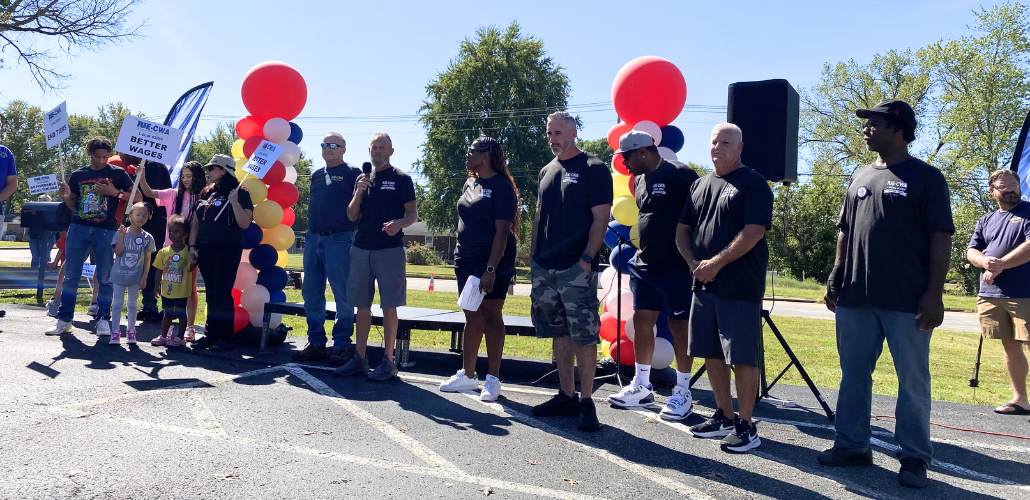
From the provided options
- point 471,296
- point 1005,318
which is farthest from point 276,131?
point 1005,318

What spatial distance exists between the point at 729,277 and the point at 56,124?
7777mm

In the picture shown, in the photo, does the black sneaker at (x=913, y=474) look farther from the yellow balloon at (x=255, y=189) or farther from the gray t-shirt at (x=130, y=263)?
the gray t-shirt at (x=130, y=263)

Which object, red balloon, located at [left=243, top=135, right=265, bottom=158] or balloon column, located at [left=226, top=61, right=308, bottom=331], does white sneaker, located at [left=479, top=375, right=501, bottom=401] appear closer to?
balloon column, located at [left=226, top=61, right=308, bottom=331]

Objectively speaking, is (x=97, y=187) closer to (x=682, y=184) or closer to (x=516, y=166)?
(x=682, y=184)

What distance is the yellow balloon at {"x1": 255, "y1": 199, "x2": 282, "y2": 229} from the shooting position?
25.5 ft

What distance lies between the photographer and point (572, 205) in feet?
15.8

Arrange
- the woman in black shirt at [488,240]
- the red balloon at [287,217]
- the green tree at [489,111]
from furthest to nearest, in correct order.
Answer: the green tree at [489,111] < the red balloon at [287,217] < the woman in black shirt at [488,240]

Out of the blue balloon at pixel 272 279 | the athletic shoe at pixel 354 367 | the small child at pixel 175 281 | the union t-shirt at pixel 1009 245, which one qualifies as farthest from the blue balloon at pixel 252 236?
the union t-shirt at pixel 1009 245

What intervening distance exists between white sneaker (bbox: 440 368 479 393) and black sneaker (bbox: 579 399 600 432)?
4.34 ft

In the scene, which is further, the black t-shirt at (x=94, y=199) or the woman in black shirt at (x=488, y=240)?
the black t-shirt at (x=94, y=199)

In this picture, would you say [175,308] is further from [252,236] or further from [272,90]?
[272,90]

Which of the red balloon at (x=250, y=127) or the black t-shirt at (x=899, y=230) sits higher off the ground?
the red balloon at (x=250, y=127)

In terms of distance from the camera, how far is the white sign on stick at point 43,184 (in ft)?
26.8

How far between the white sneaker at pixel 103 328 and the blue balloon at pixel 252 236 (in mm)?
1644
